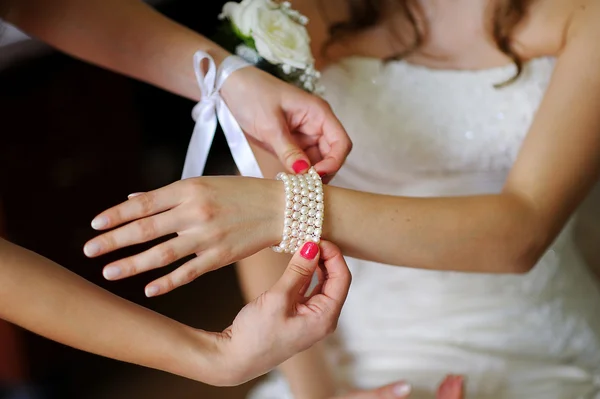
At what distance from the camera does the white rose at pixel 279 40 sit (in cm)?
80

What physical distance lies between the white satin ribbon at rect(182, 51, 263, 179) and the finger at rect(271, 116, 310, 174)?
0.16ft

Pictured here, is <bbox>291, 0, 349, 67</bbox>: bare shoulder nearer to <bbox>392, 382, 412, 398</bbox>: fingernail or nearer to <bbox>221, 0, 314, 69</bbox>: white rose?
<bbox>221, 0, 314, 69</bbox>: white rose

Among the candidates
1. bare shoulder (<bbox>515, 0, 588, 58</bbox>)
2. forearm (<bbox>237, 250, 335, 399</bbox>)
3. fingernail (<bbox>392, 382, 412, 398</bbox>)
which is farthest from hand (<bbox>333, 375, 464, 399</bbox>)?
bare shoulder (<bbox>515, 0, 588, 58</bbox>)

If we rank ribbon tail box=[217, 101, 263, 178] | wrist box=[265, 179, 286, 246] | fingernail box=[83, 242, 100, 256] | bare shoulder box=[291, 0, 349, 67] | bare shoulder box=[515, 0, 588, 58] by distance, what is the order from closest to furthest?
1. fingernail box=[83, 242, 100, 256]
2. wrist box=[265, 179, 286, 246]
3. ribbon tail box=[217, 101, 263, 178]
4. bare shoulder box=[515, 0, 588, 58]
5. bare shoulder box=[291, 0, 349, 67]

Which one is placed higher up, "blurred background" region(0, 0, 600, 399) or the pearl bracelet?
the pearl bracelet

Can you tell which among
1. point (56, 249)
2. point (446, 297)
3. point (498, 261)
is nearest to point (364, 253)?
point (498, 261)

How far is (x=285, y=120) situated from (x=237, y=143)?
0.07 metres

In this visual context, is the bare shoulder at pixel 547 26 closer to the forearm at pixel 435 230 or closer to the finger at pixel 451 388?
the forearm at pixel 435 230

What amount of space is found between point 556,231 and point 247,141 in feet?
1.53

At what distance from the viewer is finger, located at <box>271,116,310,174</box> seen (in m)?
0.72

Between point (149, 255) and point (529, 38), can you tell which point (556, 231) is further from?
point (149, 255)

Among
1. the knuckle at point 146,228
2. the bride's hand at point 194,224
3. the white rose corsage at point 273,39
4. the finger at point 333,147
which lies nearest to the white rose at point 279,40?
the white rose corsage at point 273,39

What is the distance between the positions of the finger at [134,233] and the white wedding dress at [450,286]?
467mm

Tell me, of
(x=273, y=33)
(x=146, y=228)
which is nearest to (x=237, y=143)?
(x=273, y=33)
